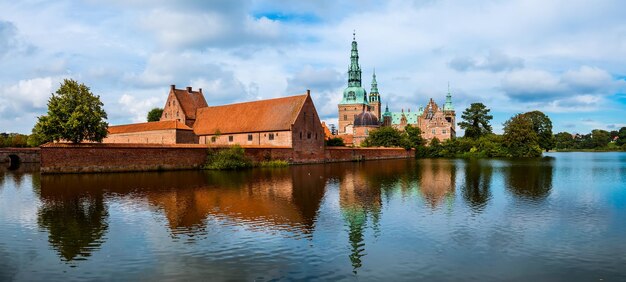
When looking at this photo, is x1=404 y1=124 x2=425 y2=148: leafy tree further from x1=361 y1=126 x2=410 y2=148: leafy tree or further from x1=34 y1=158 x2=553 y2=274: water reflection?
x1=34 y1=158 x2=553 y2=274: water reflection

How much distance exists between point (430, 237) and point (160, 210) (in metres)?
9.65

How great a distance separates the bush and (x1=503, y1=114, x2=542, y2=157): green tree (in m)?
51.9

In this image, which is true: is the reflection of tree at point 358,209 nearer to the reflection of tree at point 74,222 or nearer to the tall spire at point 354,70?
the reflection of tree at point 74,222

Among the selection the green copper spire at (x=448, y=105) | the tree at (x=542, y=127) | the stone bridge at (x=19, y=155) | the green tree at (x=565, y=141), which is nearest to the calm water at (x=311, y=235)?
the stone bridge at (x=19, y=155)

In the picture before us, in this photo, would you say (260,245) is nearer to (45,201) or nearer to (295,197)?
(295,197)

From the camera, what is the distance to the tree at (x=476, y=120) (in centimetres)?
8712

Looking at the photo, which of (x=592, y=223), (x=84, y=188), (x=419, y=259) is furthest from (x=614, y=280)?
(x=84, y=188)

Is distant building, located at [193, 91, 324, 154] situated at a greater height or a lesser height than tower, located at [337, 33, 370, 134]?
lesser

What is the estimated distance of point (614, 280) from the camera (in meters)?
8.88

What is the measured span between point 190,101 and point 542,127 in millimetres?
63119

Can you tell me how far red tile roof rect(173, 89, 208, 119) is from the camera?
58969mm

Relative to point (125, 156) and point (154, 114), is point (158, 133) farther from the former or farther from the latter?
point (154, 114)

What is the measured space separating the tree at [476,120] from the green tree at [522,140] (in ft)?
34.4

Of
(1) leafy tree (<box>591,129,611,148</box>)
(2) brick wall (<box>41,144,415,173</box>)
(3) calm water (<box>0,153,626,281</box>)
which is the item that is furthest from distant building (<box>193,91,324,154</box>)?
(1) leafy tree (<box>591,129,611,148</box>)
